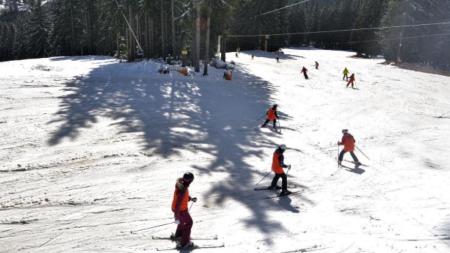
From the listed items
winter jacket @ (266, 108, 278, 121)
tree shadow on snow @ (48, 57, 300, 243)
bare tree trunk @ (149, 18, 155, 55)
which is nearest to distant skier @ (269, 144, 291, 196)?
tree shadow on snow @ (48, 57, 300, 243)

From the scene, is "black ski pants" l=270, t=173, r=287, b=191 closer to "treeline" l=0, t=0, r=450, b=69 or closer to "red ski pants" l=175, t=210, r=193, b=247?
"red ski pants" l=175, t=210, r=193, b=247

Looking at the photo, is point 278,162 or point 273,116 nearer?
point 278,162

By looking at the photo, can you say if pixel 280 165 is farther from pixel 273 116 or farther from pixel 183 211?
pixel 273 116

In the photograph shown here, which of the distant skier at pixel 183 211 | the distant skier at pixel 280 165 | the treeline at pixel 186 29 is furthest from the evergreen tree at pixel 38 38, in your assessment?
the distant skier at pixel 183 211

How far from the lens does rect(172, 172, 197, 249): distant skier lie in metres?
9.91

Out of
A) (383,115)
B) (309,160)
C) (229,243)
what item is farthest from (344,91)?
(229,243)

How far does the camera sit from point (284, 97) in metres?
34.2

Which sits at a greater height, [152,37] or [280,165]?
[152,37]

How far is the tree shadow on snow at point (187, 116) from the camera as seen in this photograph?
1648cm

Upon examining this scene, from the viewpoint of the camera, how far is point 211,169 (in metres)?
16.6

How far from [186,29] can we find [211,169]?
4173 centimetres

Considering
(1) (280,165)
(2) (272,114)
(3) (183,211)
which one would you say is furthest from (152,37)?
(3) (183,211)

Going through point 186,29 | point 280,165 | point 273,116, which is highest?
point 186,29

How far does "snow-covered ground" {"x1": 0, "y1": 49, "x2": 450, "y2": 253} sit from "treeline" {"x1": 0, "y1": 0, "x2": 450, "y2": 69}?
16.4 metres
